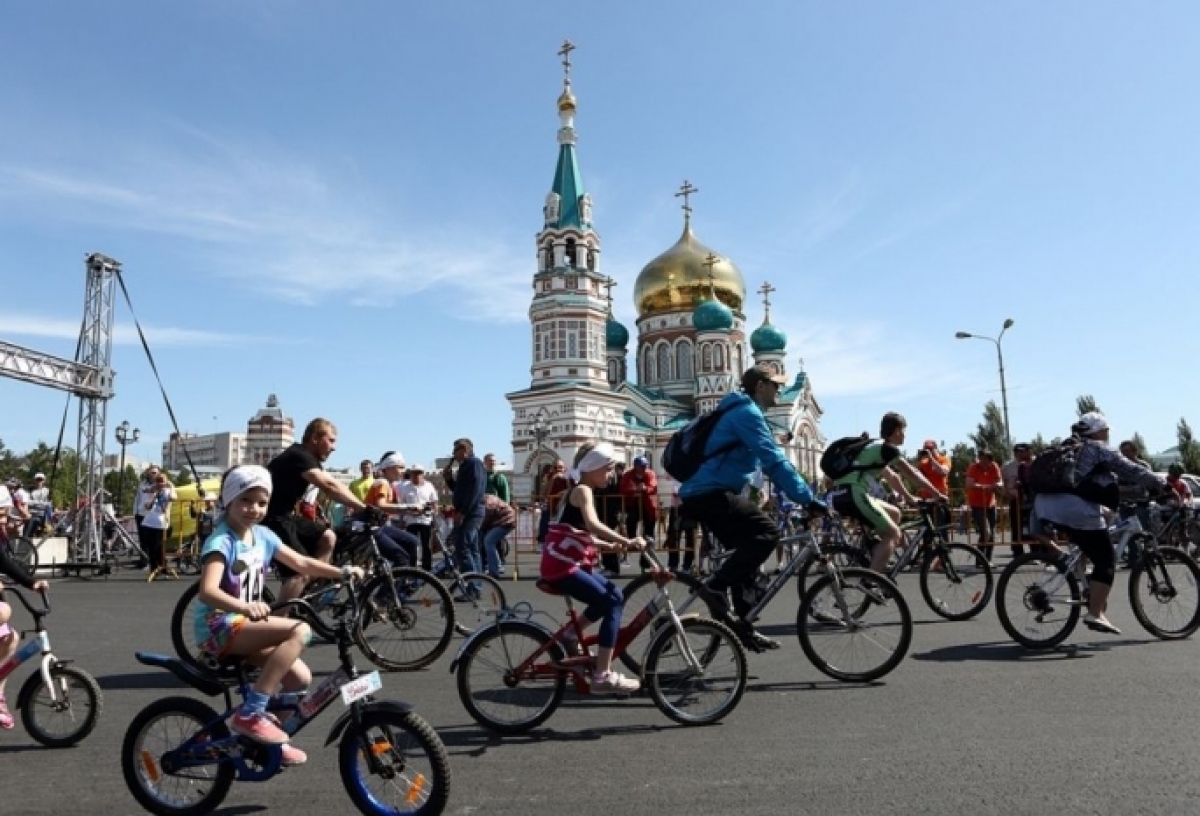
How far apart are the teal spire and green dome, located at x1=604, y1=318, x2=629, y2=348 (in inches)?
545

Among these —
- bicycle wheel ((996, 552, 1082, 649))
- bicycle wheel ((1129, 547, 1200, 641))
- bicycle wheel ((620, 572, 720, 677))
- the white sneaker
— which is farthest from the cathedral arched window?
the white sneaker

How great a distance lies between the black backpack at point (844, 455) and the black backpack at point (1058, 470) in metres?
1.39

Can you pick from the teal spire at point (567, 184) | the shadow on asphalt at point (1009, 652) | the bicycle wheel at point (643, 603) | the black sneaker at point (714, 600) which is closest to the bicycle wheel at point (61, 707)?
the bicycle wheel at point (643, 603)

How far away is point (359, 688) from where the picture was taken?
3785 mm

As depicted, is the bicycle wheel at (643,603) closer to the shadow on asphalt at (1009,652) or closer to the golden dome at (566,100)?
the shadow on asphalt at (1009,652)

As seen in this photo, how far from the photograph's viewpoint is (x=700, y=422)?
6.72 m

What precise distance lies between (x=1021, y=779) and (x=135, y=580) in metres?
15.4

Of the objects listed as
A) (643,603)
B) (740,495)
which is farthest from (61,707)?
(740,495)

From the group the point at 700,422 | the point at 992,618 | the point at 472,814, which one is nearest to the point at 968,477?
the point at 992,618

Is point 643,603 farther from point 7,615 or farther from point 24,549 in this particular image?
point 24,549

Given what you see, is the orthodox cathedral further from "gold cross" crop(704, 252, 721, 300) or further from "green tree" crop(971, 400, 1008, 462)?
"green tree" crop(971, 400, 1008, 462)

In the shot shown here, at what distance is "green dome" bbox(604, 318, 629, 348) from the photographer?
267 ft

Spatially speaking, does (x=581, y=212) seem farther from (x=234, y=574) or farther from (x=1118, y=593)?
(x=234, y=574)

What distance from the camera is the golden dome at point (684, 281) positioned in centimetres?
Result: 7694
